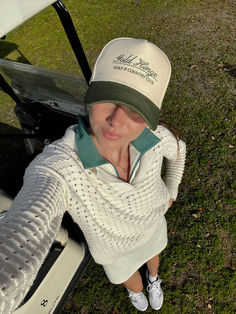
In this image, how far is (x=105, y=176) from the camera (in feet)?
4.77

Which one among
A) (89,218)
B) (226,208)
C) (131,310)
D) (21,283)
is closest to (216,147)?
(226,208)

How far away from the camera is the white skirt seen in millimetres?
1938

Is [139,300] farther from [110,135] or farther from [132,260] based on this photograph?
[110,135]

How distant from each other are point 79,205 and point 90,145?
13.4 inches

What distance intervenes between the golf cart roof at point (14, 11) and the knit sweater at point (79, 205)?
2.58ft

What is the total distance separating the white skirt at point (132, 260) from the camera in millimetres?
1938

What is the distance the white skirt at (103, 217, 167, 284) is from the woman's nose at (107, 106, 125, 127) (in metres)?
1.14

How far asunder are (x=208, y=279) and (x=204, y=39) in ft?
15.9

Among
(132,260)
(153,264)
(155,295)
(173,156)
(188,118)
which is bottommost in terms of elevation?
(155,295)

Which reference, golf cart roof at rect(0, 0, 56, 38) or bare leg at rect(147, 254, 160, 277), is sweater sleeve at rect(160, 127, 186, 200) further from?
golf cart roof at rect(0, 0, 56, 38)

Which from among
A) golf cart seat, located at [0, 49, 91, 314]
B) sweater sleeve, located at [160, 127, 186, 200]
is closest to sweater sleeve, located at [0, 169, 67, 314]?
sweater sleeve, located at [160, 127, 186, 200]

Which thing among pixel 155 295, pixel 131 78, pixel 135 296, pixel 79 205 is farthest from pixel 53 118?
pixel 155 295

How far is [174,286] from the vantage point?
275 centimetres

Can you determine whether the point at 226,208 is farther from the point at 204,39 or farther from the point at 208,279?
the point at 204,39
